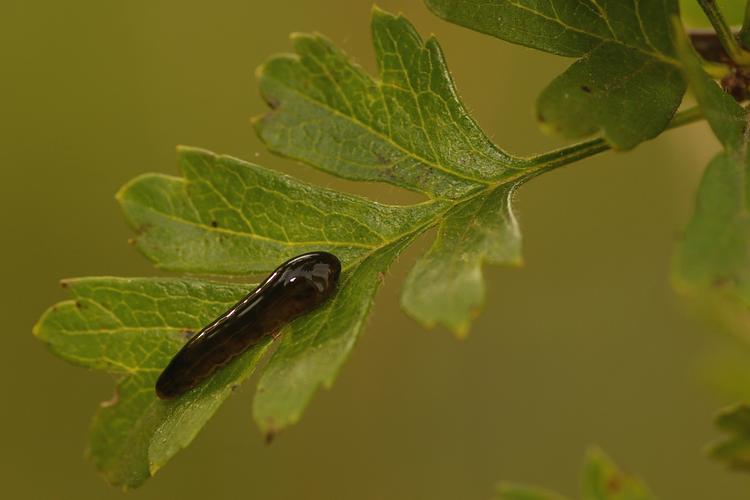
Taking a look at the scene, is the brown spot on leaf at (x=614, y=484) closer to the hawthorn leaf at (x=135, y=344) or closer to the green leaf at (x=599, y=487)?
the green leaf at (x=599, y=487)

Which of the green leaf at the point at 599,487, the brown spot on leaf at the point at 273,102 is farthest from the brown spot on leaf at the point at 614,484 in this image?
the brown spot on leaf at the point at 273,102

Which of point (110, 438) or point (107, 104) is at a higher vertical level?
point (107, 104)

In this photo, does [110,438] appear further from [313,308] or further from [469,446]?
[469,446]

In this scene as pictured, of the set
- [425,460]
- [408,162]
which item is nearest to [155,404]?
[408,162]

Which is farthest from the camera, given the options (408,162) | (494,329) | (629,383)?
(494,329)

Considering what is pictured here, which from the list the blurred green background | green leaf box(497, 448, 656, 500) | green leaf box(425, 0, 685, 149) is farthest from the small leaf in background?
the blurred green background

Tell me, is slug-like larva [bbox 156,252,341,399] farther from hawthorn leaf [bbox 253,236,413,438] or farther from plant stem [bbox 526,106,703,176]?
plant stem [bbox 526,106,703,176]

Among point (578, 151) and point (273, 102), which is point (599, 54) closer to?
point (578, 151)
